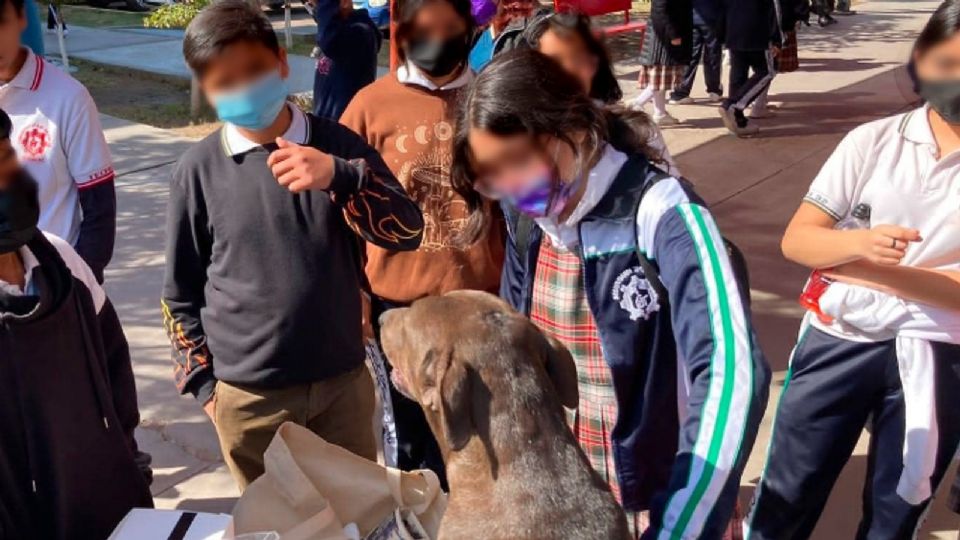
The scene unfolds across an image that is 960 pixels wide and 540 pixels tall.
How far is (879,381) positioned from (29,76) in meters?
2.91

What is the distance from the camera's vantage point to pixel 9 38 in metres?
3.23

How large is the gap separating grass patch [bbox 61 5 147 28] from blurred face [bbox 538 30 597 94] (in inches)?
608

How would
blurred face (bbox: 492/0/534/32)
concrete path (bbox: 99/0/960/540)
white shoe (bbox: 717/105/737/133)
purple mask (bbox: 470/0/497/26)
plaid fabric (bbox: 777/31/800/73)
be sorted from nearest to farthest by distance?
concrete path (bbox: 99/0/960/540) < blurred face (bbox: 492/0/534/32) < purple mask (bbox: 470/0/497/26) < white shoe (bbox: 717/105/737/133) < plaid fabric (bbox: 777/31/800/73)

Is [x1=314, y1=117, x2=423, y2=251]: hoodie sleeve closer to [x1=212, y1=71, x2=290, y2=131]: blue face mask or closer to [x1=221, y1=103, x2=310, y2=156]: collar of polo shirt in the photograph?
[x1=221, y1=103, x2=310, y2=156]: collar of polo shirt

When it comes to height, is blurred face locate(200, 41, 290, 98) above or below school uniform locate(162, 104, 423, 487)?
above

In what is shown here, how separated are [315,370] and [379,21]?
549 cm

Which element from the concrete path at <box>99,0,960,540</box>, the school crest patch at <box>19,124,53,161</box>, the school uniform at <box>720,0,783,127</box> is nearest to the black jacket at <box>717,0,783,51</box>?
the school uniform at <box>720,0,783,127</box>

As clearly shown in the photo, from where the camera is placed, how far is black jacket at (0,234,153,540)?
2301mm

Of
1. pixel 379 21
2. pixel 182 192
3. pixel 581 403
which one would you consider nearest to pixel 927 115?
pixel 581 403

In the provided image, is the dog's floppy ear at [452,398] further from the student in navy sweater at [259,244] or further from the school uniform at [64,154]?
the school uniform at [64,154]

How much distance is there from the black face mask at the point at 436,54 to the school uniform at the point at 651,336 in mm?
981

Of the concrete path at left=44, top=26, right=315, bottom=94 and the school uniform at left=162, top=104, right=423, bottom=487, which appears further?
the concrete path at left=44, top=26, right=315, bottom=94

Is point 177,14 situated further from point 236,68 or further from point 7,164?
point 7,164

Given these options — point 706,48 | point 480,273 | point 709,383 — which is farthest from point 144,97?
point 709,383
